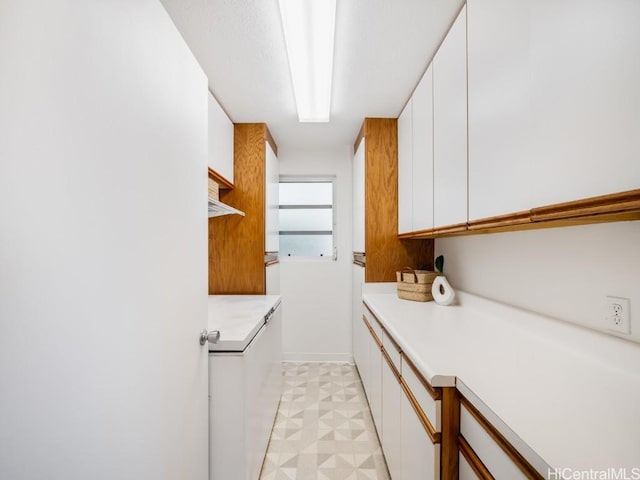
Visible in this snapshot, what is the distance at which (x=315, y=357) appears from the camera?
3398 mm

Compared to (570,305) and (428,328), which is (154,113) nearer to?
(428,328)

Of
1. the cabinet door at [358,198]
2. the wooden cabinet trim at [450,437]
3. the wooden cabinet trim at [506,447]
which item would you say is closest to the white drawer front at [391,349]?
the wooden cabinet trim at [450,437]

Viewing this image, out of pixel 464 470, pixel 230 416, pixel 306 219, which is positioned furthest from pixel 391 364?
pixel 306 219

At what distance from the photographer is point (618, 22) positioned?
688 mm

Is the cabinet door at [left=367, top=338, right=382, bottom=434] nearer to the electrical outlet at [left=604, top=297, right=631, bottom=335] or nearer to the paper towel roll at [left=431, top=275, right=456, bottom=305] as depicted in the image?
the paper towel roll at [left=431, top=275, right=456, bottom=305]

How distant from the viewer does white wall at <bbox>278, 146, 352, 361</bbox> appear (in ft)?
11.2

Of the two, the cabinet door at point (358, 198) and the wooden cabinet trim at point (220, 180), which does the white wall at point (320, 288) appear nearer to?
the cabinet door at point (358, 198)

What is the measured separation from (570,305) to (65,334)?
1469 millimetres

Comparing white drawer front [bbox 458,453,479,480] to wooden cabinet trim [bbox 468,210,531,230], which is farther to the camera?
wooden cabinet trim [bbox 468,210,531,230]

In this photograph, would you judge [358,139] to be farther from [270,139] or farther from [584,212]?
[584,212]

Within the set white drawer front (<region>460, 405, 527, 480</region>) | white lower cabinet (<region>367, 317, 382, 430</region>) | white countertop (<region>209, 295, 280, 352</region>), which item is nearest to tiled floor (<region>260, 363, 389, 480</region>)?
white lower cabinet (<region>367, 317, 382, 430</region>)

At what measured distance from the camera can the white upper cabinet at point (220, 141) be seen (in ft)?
7.09

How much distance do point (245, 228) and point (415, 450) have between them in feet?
6.76

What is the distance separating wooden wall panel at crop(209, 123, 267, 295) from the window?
2.63ft
